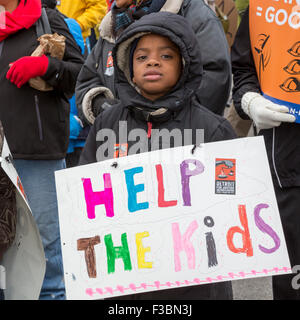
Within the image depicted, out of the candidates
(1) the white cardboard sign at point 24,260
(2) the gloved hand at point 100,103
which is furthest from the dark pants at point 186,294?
(2) the gloved hand at point 100,103

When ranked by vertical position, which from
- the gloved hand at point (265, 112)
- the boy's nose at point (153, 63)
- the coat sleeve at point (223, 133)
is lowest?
the coat sleeve at point (223, 133)

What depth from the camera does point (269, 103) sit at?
8.73 feet

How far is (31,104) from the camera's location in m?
3.59

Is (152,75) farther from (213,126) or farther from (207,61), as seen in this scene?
(207,61)

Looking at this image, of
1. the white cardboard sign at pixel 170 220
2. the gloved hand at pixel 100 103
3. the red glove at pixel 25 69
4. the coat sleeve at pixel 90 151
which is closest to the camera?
the white cardboard sign at pixel 170 220

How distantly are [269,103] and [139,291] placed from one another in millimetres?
994

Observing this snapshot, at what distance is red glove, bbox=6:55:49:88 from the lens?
3439 mm

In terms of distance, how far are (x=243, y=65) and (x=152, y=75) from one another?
658 mm

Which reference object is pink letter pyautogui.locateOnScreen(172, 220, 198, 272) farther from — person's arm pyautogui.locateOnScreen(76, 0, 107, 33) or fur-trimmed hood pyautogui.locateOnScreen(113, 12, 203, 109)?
person's arm pyautogui.locateOnScreen(76, 0, 107, 33)

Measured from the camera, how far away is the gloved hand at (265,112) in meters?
2.60

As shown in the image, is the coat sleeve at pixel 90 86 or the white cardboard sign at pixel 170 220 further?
the coat sleeve at pixel 90 86

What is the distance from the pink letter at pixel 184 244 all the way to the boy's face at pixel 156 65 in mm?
618

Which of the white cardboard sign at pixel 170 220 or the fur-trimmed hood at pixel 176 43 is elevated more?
the fur-trimmed hood at pixel 176 43

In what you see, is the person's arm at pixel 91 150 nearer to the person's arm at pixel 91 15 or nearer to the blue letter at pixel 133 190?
the blue letter at pixel 133 190
